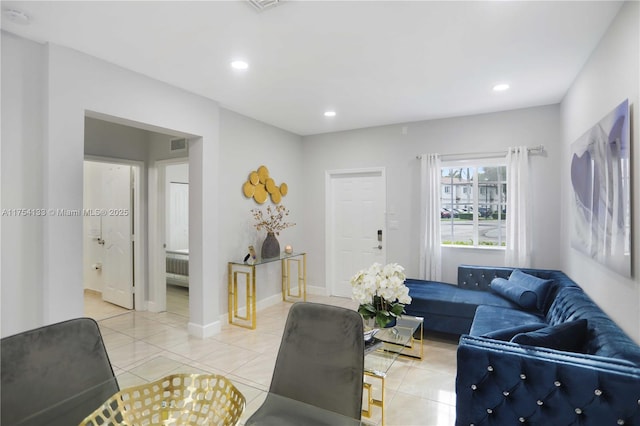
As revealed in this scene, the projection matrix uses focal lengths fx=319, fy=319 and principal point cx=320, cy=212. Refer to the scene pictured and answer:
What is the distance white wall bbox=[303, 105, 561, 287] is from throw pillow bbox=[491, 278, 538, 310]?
2.09ft

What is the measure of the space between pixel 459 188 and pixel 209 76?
3.41m

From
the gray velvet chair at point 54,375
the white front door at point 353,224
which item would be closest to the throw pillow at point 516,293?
the white front door at point 353,224

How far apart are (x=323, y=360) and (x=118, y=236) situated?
423cm

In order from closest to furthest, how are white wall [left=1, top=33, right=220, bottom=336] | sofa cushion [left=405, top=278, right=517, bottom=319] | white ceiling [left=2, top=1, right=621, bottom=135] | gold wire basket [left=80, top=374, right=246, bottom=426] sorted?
gold wire basket [left=80, top=374, right=246, bottom=426]
white ceiling [left=2, top=1, right=621, bottom=135]
white wall [left=1, top=33, right=220, bottom=336]
sofa cushion [left=405, top=278, right=517, bottom=319]

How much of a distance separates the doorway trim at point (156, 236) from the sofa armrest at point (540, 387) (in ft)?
13.3

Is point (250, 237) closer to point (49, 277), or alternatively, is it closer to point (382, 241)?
point (382, 241)

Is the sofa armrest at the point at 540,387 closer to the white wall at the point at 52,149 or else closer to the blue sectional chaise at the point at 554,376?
the blue sectional chaise at the point at 554,376

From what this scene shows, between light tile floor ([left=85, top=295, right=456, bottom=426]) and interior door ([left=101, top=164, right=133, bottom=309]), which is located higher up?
interior door ([left=101, top=164, right=133, bottom=309])

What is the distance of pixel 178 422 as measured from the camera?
1264mm

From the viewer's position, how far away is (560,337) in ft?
5.96

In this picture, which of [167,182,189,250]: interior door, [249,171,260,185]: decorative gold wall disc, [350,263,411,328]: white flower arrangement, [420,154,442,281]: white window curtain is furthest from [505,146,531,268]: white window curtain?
[167,182,189,250]: interior door

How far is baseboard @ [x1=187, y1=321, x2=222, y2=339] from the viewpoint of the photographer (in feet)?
11.7

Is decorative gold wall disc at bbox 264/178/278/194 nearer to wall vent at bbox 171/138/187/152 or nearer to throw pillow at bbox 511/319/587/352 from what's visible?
wall vent at bbox 171/138/187/152

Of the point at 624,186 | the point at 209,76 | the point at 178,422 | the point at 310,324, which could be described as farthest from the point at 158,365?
the point at 624,186
